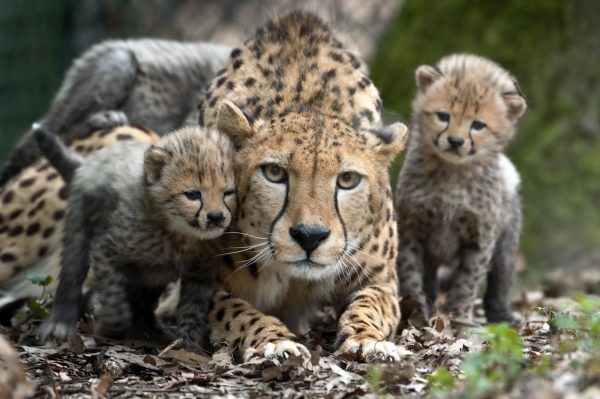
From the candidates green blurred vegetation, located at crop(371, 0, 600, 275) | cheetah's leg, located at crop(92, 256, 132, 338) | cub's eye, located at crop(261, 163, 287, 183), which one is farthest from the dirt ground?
green blurred vegetation, located at crop(371, 0, 600, 275)

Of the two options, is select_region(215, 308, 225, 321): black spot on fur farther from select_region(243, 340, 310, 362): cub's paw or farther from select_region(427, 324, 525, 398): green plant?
select_region(427, 324, 525, 398): green plant

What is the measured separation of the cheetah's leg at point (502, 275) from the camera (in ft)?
24.5

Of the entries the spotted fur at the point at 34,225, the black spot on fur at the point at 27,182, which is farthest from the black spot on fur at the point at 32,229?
the black spot on fur at the point at 27,182

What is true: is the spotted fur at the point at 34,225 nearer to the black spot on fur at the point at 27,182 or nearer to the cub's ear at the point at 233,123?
the black spot on fur at the point at 27,182

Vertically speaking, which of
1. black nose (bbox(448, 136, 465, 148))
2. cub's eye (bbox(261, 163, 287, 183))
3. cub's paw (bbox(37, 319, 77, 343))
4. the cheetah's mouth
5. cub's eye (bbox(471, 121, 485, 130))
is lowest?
cub's paw (bbox(37, 319, 77, 343))

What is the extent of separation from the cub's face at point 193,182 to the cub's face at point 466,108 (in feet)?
6.43


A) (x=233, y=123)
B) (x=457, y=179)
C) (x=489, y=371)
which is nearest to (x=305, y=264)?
(x=233, y=123)

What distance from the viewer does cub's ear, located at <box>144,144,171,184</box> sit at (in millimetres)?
5488

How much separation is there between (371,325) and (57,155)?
2.36 metres

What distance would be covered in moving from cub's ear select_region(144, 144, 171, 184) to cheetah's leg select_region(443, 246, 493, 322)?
8.16 feet

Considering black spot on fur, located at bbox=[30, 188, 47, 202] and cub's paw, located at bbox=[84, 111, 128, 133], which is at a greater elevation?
cub's paw, located at bbox=[84, 111, 128, 133]

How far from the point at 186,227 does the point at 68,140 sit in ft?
10.5

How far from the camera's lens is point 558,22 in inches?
398

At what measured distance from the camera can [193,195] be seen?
5398 millimetres
